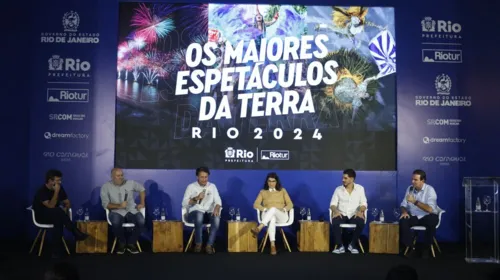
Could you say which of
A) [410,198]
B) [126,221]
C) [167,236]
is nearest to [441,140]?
[410,198]

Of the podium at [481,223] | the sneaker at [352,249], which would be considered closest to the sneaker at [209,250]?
the sneaker at [352,249]

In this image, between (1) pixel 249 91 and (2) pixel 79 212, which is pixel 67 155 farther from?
(1) pixel 249 91

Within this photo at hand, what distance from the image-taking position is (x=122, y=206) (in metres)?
7.72

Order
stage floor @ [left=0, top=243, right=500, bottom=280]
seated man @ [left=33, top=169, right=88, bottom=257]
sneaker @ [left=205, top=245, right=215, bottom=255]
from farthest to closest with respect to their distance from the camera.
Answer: sneaker @ [left=205, top=245, right=215, bottom=255], seated man @ [left=33, top=169, right=88, bottom=257], stage floor @ [left=0, top=243, right=500, bottom=280]

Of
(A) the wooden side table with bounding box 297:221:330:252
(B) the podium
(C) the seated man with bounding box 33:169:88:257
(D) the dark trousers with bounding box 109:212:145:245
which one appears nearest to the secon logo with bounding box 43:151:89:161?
(C) the seated man with bounding box 33:169:88:257

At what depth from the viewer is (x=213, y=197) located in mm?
7941

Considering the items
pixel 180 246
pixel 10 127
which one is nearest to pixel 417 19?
pixel 180 246

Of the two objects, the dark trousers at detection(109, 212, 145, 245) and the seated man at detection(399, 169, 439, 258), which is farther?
A: the dark trousers at detection(109, 212, 145, 245)

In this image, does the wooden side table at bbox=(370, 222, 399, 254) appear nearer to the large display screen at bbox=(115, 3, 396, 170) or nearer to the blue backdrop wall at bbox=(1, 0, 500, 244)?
the blue backdrop wall at bbox=(1, 0, 500, 244)

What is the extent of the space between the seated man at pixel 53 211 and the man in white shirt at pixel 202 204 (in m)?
1.39

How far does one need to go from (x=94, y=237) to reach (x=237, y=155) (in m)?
2.32

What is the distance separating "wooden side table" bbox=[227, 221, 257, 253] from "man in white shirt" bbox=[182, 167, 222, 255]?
20 centimetres

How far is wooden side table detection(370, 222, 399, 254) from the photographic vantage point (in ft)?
25.3

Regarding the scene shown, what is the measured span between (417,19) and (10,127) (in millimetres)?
6172
